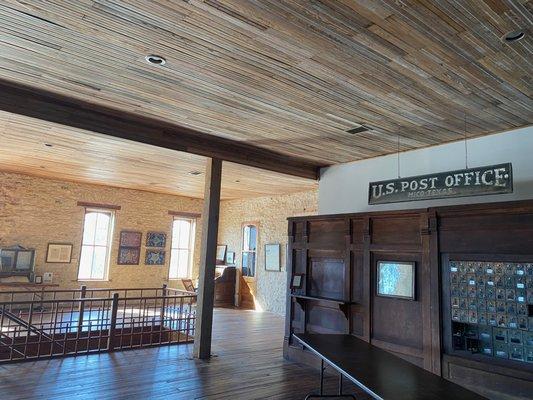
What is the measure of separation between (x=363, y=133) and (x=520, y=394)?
10.2ft

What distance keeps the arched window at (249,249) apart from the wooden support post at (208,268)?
5198mm

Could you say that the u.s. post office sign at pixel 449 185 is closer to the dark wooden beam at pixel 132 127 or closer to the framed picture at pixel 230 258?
the dark wooden beam at pixel 132 127

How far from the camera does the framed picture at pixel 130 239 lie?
400 inches

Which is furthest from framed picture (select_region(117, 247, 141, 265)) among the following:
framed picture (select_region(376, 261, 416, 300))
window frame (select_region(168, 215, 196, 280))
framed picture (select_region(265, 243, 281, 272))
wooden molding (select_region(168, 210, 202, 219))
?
framed picture (select_region(376, 261, 416, 300))

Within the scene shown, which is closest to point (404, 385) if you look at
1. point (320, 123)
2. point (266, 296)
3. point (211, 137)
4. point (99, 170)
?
point (320, 123)

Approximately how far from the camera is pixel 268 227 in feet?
33.9

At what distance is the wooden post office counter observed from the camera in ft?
11.4

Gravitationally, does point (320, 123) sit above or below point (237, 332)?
above

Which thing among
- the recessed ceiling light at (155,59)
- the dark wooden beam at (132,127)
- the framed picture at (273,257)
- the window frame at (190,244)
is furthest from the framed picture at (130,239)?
the recessed ceiling light at (155,59)

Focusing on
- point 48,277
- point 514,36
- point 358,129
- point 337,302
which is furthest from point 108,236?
point 514,36

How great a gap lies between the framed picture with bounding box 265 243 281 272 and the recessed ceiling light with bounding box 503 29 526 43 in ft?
25.0

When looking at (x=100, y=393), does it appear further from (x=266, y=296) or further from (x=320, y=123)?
(x=266, y=296)

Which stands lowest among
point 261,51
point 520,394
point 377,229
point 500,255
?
point 520,394

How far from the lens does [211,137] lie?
5.27 meters
